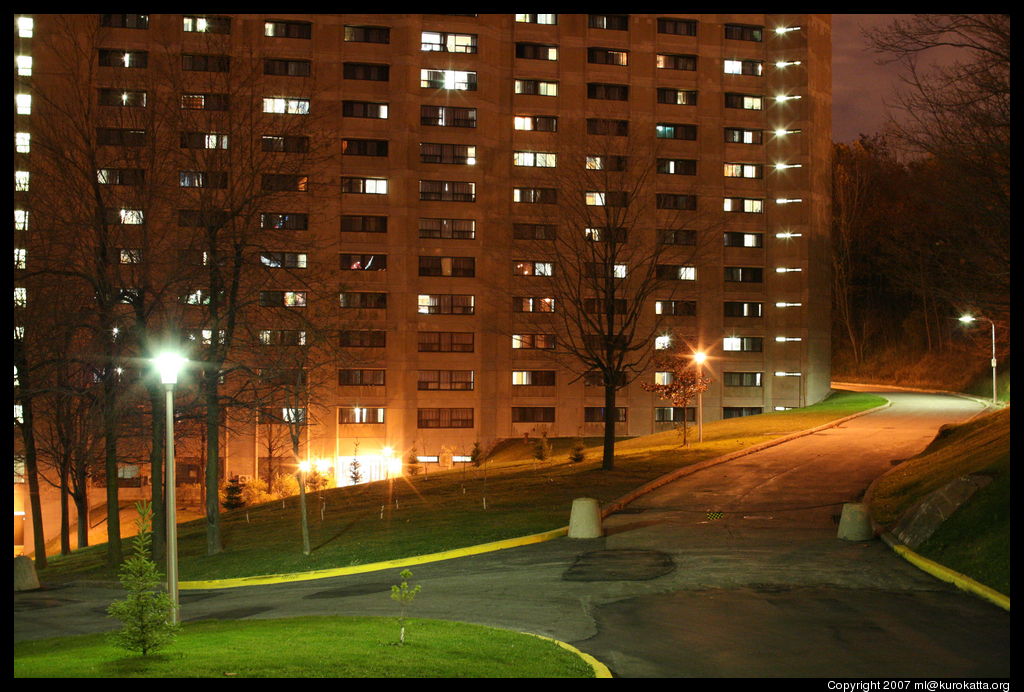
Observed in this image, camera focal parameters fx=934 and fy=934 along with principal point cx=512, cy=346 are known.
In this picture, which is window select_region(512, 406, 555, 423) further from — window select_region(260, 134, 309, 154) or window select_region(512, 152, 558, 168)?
window select_region(260, 134, 309, 154)

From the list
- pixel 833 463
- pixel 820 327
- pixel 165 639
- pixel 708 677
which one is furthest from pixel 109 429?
pixel 820 327

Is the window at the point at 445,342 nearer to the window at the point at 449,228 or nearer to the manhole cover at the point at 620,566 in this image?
the window at the point at 449,228

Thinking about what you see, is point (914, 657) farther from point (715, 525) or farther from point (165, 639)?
point (715, 525)

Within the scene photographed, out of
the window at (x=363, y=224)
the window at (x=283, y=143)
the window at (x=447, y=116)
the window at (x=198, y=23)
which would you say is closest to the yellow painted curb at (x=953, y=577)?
the window at (x=283, y=143)

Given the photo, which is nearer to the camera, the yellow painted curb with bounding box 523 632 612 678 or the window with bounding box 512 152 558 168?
the yellow painted curb with bounding box 523 632 612 678

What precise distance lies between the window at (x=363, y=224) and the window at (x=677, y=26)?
74.3ft

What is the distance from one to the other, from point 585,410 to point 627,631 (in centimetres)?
4856

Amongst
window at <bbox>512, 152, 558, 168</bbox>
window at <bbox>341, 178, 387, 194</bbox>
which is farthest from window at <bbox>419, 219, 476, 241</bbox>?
window at <bbox>512, 152, 558, 168</bbox>

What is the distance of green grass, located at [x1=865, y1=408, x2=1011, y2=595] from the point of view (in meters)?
14.8

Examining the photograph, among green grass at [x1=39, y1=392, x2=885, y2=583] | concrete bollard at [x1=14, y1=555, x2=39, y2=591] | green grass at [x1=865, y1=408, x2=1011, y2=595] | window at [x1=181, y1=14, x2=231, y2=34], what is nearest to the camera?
green grass at [x1=865, y1=408, x2=1011, y2=595]

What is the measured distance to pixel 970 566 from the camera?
14875 mm

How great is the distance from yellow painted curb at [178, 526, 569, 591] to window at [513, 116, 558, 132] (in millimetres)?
43355

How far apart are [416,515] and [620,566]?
33.0ft

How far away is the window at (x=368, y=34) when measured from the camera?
2285 inches
